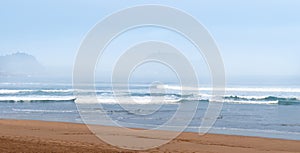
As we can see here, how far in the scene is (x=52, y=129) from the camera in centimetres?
2105

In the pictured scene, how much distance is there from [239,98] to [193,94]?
5039mm

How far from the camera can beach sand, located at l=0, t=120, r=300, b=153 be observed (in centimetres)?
1329

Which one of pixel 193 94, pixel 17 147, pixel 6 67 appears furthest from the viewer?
pixel 6 67

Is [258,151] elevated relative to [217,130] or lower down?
lower down

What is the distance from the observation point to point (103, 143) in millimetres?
15867

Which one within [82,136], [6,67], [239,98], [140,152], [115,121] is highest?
[6,67]

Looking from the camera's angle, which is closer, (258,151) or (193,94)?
(258,151)

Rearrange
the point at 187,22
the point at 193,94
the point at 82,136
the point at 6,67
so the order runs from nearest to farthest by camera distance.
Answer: the point at 187,22, the point at 82,136, the point at 193,94, the point at 6,67

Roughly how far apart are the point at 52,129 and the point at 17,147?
329 inches

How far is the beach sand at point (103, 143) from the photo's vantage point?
13.3m

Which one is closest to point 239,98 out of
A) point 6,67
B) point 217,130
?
point 217,130

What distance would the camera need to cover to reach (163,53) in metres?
10.5

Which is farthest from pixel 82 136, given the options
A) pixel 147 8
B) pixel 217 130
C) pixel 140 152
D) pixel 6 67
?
pixel 6 67

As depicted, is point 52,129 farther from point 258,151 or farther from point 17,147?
point 258,151
